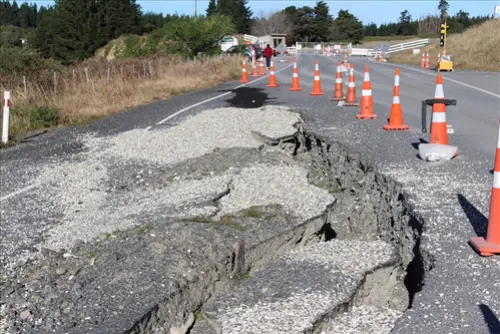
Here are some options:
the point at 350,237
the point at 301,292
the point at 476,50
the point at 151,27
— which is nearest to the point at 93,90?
the point at 350,237

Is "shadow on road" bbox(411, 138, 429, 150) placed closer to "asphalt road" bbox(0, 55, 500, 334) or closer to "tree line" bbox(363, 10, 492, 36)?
"asphalt road" bbox(0, 55, 500, 334)

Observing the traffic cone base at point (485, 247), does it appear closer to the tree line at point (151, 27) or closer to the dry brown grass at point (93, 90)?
the dry brown grass at point (93, 90)

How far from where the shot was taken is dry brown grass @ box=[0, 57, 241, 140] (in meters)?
13.1

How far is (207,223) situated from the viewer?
16.3 feet

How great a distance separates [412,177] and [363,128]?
3.60 meters

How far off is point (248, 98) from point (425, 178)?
392 inches

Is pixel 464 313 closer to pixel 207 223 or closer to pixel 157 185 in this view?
pixel 207 223

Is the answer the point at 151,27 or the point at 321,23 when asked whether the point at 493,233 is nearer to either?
the point at 151,27

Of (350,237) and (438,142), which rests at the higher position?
(438,142)

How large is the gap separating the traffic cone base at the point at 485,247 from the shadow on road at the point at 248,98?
9617 mm

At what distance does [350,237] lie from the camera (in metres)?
5.59

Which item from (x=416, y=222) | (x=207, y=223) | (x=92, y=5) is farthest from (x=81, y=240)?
(x=92, y=5)

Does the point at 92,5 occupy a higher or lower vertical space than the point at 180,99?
higher

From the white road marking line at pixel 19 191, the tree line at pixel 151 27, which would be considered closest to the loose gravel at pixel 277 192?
the white road marking line at pixel 19 191
